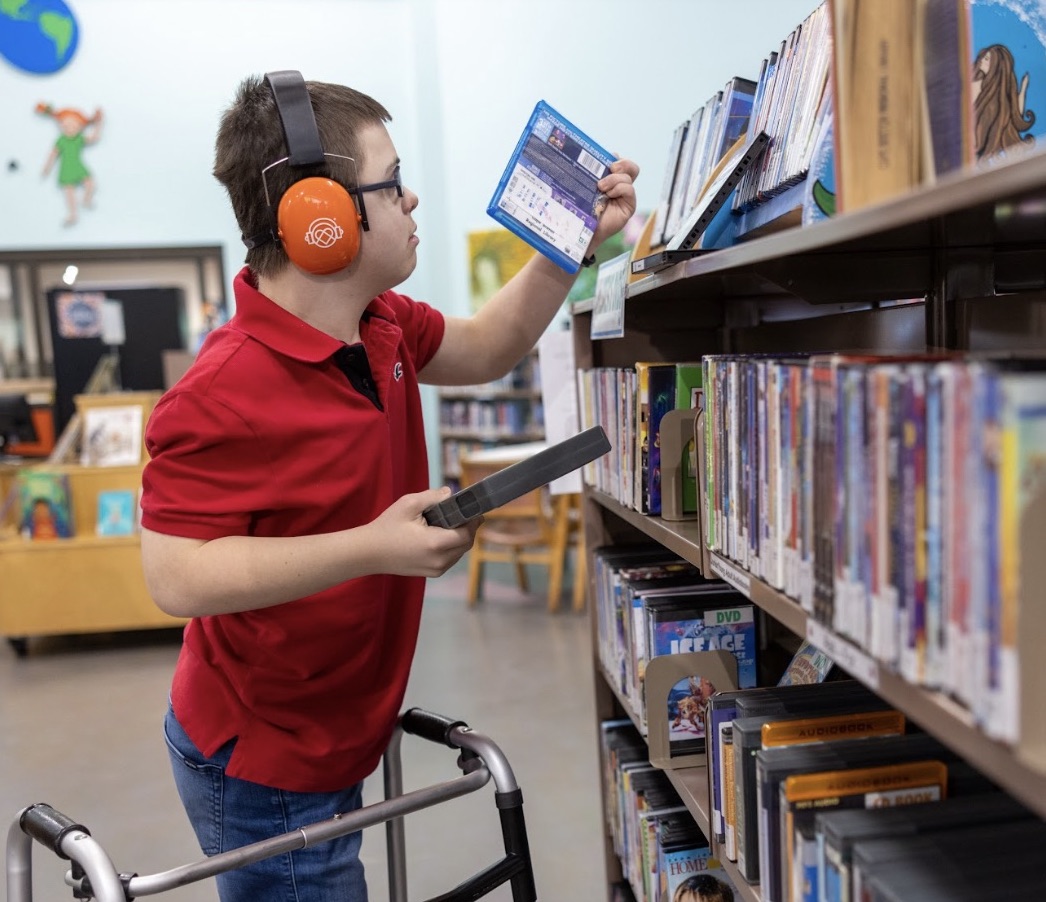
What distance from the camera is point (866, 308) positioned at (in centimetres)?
157

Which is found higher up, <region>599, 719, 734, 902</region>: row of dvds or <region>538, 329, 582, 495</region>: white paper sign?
<region>538, 329, 582, 495</region>: white paper sign

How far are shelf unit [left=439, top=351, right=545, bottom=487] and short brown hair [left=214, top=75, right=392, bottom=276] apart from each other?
5377 millimetres

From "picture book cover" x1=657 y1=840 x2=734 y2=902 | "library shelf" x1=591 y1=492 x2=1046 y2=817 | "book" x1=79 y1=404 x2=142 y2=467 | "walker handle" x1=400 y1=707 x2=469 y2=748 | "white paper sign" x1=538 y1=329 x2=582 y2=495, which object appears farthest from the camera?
"book" x1=79 y1=404 x2=142 y2=467

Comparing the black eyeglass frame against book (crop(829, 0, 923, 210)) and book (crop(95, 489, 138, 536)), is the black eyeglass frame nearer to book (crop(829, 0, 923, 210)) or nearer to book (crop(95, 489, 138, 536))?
book (crop(829, 0, 923, 210))

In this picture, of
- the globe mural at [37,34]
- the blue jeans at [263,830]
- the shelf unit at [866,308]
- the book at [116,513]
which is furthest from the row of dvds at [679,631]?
the globe mural at [37,34]

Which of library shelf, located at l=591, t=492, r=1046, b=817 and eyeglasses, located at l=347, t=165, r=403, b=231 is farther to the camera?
eyeglasses, located at l=347, t=165, r=403, b=231

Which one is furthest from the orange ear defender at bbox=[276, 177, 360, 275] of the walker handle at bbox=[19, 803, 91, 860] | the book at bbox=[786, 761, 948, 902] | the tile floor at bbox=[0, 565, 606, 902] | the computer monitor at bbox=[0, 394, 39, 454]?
the computer monitor at bbox=[0, 394, 39, 454]

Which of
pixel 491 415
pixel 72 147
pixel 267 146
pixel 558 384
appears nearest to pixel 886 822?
pixel 267 146

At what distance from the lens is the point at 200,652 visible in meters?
1.41

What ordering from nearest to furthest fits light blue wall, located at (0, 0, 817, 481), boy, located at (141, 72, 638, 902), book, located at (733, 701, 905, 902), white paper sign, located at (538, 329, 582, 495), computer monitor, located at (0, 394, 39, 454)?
book, located at (733, 701, 905, 902), boy, located at (141, 72, 638, 902), white paper sign, located at (538, 329, 582, 495), computer monitor, located at (0, 394, 39, 454), light blue wall, located at (0, 0, 817, 481)

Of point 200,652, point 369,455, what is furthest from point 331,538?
point 200,652

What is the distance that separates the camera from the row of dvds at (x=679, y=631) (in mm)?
1523

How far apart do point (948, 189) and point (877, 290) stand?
723 millimetres

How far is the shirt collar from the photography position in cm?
127
